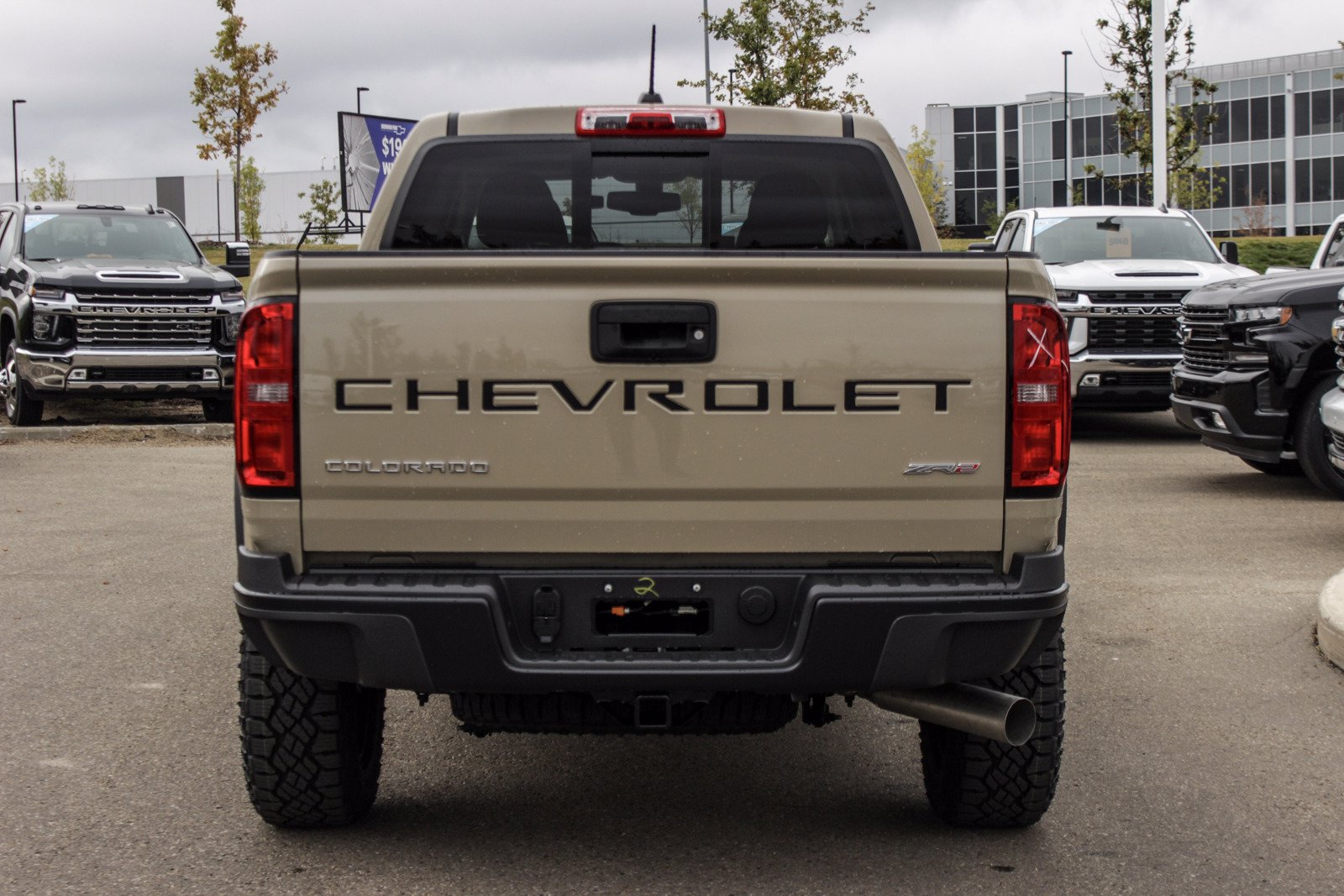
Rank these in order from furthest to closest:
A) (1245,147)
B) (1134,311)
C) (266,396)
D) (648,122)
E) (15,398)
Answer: (1245,147) < (15,398) < (1134,311) < (648,122) < (266,396)

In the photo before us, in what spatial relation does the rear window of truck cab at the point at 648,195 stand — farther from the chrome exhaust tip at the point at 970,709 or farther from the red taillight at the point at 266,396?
the chrome exhaust tip at the point at 970,709

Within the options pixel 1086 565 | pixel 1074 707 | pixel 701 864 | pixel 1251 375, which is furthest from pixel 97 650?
pixel 1251 375

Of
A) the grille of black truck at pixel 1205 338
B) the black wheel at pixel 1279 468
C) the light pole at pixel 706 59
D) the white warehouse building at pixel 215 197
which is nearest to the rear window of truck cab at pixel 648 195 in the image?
the grille of black truck at pixel 1205 338

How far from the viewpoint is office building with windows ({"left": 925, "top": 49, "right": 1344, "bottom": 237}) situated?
63.5 metres

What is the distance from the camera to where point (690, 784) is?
16.3 feet

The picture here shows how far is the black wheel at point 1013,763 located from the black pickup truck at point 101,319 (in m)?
12.3

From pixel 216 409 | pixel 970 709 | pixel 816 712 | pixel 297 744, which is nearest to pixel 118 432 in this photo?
pixel 216 409

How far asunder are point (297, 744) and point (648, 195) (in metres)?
2.04

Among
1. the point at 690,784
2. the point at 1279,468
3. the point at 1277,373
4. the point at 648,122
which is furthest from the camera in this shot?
the point at 1279,468

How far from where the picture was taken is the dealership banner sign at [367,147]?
842 inches

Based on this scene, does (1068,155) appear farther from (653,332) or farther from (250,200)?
(653,332)

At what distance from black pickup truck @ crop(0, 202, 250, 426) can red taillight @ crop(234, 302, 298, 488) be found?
12085 millimetres

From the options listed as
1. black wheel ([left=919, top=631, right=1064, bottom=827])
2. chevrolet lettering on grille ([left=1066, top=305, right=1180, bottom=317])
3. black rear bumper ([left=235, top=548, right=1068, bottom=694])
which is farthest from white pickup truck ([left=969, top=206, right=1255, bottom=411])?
black rear bumper ([left=235, top=548, right=1068, bottom=694])

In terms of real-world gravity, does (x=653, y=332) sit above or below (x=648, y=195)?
below
